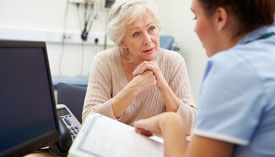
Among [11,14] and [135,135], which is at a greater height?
[11,14]

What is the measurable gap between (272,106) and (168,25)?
328 cm

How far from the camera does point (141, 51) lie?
4.88 feet

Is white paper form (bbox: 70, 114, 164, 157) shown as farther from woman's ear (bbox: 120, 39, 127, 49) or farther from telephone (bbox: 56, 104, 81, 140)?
woman's ear (bbox: 120, 39, 127, 49)

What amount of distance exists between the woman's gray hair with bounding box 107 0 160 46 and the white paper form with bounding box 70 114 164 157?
0.68 meters

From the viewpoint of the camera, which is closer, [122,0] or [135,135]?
[135,135]

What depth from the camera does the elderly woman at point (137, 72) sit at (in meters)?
1.36

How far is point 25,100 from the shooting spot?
0.80 metres

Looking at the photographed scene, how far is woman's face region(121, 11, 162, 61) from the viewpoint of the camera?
144cm

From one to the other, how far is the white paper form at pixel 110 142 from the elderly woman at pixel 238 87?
176 mm

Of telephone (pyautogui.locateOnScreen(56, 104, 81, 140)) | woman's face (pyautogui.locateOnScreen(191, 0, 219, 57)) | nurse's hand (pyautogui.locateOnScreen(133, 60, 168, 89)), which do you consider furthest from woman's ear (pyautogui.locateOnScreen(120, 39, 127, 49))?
woman's face (pyautogui.locateOnScreen(191, 0, 219, 57))

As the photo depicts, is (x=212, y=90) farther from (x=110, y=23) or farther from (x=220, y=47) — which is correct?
(x=110, y=23)

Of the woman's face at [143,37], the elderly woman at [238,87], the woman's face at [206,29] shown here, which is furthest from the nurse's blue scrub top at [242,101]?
the woman's face at [143,37]

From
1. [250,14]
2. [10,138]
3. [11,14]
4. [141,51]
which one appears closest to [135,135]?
[10,138]

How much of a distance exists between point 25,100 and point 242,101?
616 millimetres
